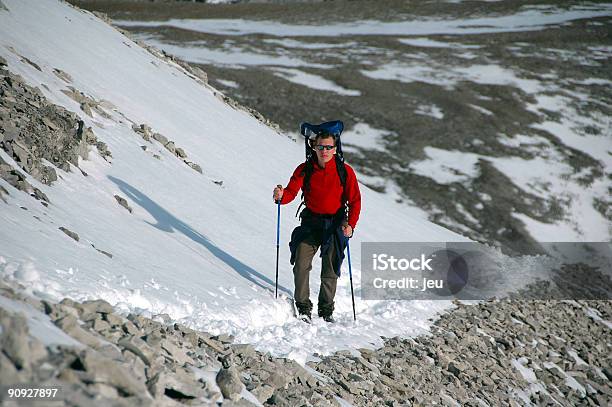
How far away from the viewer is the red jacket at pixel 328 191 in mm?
8922

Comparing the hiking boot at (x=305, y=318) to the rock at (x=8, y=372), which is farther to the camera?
the hiking boot at (x=305, y=318)

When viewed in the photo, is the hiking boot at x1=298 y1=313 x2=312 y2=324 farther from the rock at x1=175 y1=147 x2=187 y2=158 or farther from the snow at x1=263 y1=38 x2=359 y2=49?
the snow at x1=263 y1=38 x2=359 y2=49

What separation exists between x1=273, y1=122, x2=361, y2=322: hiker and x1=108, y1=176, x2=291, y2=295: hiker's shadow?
932 millimetres

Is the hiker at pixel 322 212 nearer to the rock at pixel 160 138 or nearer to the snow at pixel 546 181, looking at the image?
the rock at pixel 160 138

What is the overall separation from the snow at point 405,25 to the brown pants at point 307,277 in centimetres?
6434

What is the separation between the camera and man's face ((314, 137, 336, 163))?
865 centimetres

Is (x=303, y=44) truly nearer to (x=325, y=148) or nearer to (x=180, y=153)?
(x=180, y=153)

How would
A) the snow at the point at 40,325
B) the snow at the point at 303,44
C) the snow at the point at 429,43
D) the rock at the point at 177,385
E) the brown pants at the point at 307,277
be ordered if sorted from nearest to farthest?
the snow at the point at 40,325
the rock at the point at 177,385
the brown pants at the point at 307,277
the snow at the point at 303,44
the snow at the point at 429,43

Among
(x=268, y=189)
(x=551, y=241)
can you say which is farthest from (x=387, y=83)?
(x=268, y=189)

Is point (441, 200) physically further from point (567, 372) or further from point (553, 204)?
point (567, 372)

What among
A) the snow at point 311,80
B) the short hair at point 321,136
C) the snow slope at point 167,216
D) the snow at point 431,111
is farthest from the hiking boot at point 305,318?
the snow at point 311,80

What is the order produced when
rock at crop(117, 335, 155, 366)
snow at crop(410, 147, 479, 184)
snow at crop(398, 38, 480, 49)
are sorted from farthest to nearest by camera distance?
1. snow at crop(398, 38, 480, 49)
2. snow at crop(410, 147, 479, 184)
3. rock at crop(117, 335, 155, 366)

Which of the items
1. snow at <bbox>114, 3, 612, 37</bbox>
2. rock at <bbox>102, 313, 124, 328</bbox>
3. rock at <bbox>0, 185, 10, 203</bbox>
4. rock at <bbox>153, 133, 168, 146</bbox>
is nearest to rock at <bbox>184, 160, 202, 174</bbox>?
rock at <bbox>153, 133, 168, 146</bbox>

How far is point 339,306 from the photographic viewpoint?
10680mm
